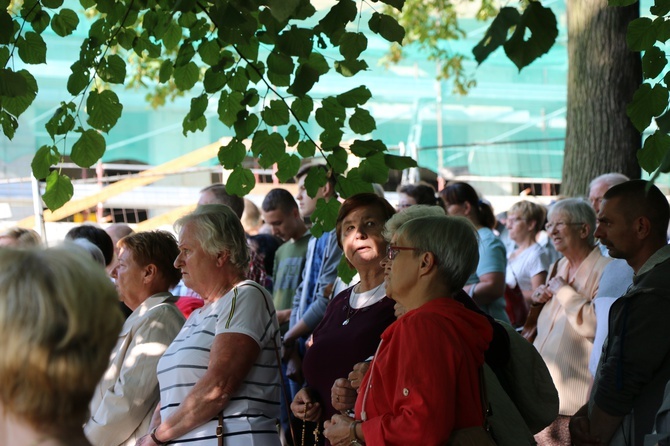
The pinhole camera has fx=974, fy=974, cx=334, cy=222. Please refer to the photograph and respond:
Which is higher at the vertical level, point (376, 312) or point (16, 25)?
point (16, 25)

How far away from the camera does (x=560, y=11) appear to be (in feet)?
53.2

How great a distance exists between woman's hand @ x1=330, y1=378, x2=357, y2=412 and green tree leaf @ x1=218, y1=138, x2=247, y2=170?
4.73 feet

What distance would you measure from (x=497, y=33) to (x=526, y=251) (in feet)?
17.3

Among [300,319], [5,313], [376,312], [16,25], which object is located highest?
[16,25]

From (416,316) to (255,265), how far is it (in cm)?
390

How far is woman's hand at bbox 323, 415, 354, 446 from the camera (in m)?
3.54

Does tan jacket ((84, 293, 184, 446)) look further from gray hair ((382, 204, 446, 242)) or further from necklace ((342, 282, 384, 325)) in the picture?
gray hair ((382, 204, 446, 242))

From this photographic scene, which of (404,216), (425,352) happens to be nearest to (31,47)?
(404,216)

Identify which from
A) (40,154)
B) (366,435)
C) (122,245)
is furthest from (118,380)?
(366,435)

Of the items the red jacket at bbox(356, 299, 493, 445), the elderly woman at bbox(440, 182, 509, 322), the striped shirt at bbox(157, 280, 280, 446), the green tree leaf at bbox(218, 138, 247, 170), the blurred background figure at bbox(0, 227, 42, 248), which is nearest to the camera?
the red jacket at bbox(356, 299, 493, 445)

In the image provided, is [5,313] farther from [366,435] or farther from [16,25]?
[16,25]

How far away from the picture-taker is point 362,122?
489 cm

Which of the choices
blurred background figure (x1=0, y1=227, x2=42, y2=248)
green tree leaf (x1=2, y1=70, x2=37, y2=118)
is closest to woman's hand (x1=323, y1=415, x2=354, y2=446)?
green tree leaf (x1=2, y1=70, x2=37, y2=118)

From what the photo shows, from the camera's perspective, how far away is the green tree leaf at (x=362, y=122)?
488 cm
